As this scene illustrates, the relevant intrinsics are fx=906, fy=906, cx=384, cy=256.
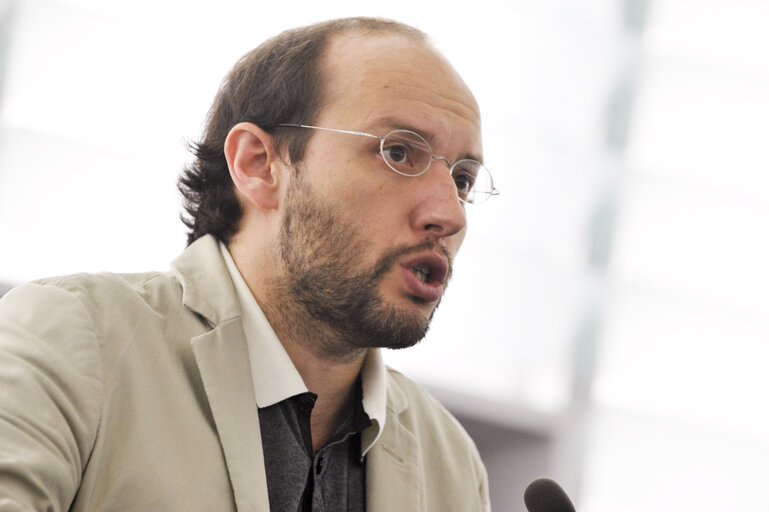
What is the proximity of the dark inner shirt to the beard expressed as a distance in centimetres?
12

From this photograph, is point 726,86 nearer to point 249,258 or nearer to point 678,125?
point 678,125

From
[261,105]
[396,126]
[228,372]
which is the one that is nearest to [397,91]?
[396,126]

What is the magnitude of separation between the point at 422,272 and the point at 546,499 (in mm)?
427

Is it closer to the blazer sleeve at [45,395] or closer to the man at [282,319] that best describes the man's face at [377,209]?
the man at [282,319]

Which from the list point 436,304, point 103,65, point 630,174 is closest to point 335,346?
point 436,304

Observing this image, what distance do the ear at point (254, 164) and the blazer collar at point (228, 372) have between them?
145 millimetres

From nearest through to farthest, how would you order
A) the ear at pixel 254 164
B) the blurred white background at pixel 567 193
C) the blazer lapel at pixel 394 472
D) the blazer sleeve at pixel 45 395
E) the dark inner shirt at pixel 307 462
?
the blazer sleeve at pixel 45 395
the dark inner shirt at pixel 307 462
the blazer lapel at pixel 394 472
the ear at pixel 254 164
the blurred white background at pixel 567 193

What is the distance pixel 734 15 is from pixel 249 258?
2.72 m

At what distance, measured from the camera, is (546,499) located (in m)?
1.17

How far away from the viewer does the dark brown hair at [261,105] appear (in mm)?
1600

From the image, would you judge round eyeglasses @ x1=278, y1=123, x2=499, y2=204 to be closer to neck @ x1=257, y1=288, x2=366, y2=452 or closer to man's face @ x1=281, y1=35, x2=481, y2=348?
man's face @ x1=281, y1=35, x2=481, y2=348

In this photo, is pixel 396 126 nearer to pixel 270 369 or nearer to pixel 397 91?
pixel 397 91

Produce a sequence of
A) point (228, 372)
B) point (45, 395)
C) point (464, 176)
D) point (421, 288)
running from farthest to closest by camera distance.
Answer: point (464, 176), point (421, 288), point (228, 372), point (45, 395)

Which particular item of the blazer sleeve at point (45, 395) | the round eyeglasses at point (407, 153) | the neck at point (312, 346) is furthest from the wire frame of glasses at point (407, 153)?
the blazer sleeve at point (45, 395)
